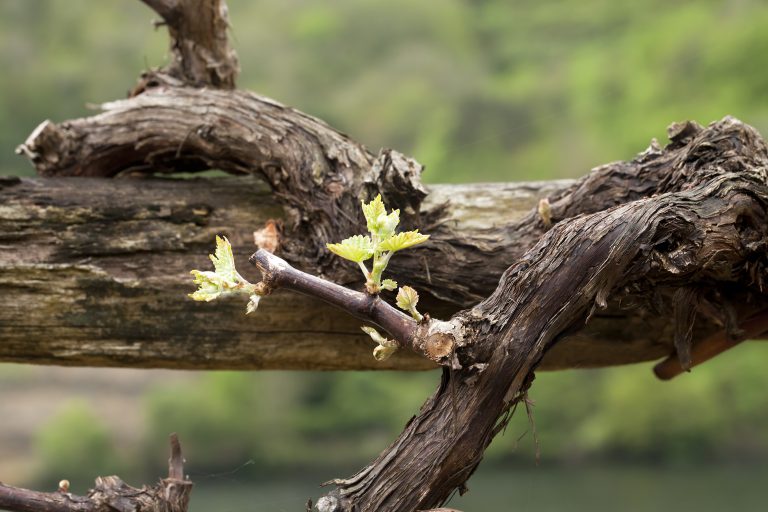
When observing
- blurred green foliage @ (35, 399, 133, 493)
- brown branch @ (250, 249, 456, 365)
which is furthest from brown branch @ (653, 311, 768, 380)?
blurred green foliage @ (35, 399, 133, 493)

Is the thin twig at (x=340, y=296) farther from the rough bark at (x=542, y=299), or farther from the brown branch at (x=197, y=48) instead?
the brown branch at (x=197, y=48)

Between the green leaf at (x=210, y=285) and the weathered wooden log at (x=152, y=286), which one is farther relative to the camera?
the weathered wooden log at (x=152, y=286)

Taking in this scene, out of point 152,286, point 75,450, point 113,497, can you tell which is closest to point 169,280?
point 152,286

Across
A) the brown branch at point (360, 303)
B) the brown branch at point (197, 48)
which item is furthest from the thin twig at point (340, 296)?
the brown branch at point (197, 48)

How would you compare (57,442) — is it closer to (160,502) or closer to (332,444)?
(332,444)

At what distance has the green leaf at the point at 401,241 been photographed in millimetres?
879

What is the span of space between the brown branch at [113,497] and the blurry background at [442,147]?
4.89m

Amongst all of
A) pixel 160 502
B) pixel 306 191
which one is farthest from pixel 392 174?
pixel 160 502

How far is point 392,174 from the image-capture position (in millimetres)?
1308

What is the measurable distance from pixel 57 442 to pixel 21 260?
5.45m

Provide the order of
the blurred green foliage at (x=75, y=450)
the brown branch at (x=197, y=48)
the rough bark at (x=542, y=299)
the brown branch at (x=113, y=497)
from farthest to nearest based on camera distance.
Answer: the blurred green foliage at (x=75, y=450) → the brown branch at (x=197, y=48) → the brown branch at (x=113, y=497) → the rough bark at (x=542, y=299)

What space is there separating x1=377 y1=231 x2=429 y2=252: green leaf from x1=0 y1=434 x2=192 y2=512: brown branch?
0.51m

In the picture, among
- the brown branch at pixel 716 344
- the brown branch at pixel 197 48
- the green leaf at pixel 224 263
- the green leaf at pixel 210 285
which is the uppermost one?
the brown branch at pixel 197 48

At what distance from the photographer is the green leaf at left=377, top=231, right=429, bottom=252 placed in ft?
2.89
